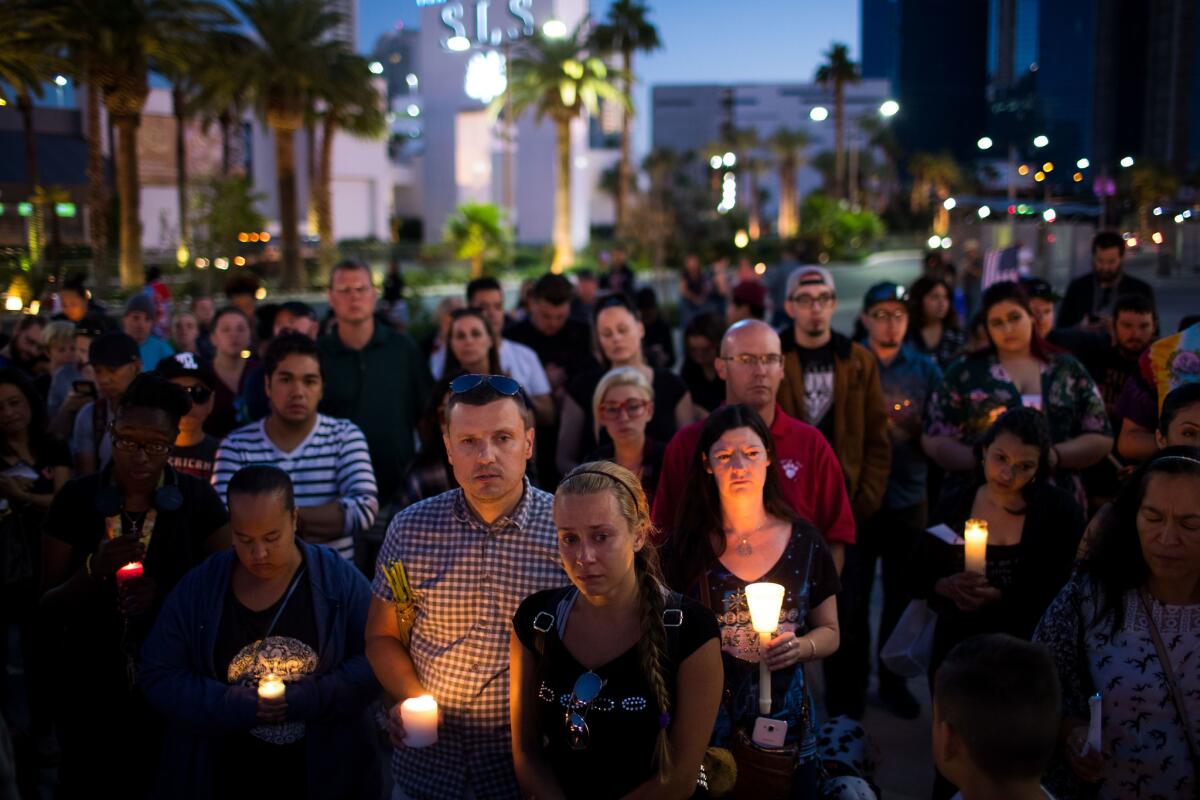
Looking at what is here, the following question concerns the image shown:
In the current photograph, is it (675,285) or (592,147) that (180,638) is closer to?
(675,285)

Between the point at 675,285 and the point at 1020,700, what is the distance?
114ft

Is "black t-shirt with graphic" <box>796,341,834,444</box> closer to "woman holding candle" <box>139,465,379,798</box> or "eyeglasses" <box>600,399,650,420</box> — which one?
"eyeglasses" <box>600,399,650,420</box>

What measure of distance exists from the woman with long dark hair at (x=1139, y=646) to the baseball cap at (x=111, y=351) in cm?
441

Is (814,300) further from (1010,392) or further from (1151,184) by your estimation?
(1151,184)

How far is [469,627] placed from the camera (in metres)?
3.26

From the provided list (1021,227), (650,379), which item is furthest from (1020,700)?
(1021,227)

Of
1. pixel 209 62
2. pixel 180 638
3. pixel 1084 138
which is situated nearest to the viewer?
pixel 180 638

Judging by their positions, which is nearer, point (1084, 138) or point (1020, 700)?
point (1020, 700)

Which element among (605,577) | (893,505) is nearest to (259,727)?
(605,577)

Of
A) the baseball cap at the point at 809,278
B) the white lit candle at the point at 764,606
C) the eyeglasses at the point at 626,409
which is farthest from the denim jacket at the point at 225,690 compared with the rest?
the baseball cap at the point at 809,278

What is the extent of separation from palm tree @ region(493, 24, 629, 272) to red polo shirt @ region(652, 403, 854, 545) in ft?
110

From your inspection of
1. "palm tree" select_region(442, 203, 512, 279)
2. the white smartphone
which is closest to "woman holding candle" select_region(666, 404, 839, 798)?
the white smartphone

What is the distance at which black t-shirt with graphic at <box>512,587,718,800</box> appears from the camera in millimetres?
2812

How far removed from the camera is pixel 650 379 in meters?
6.14
